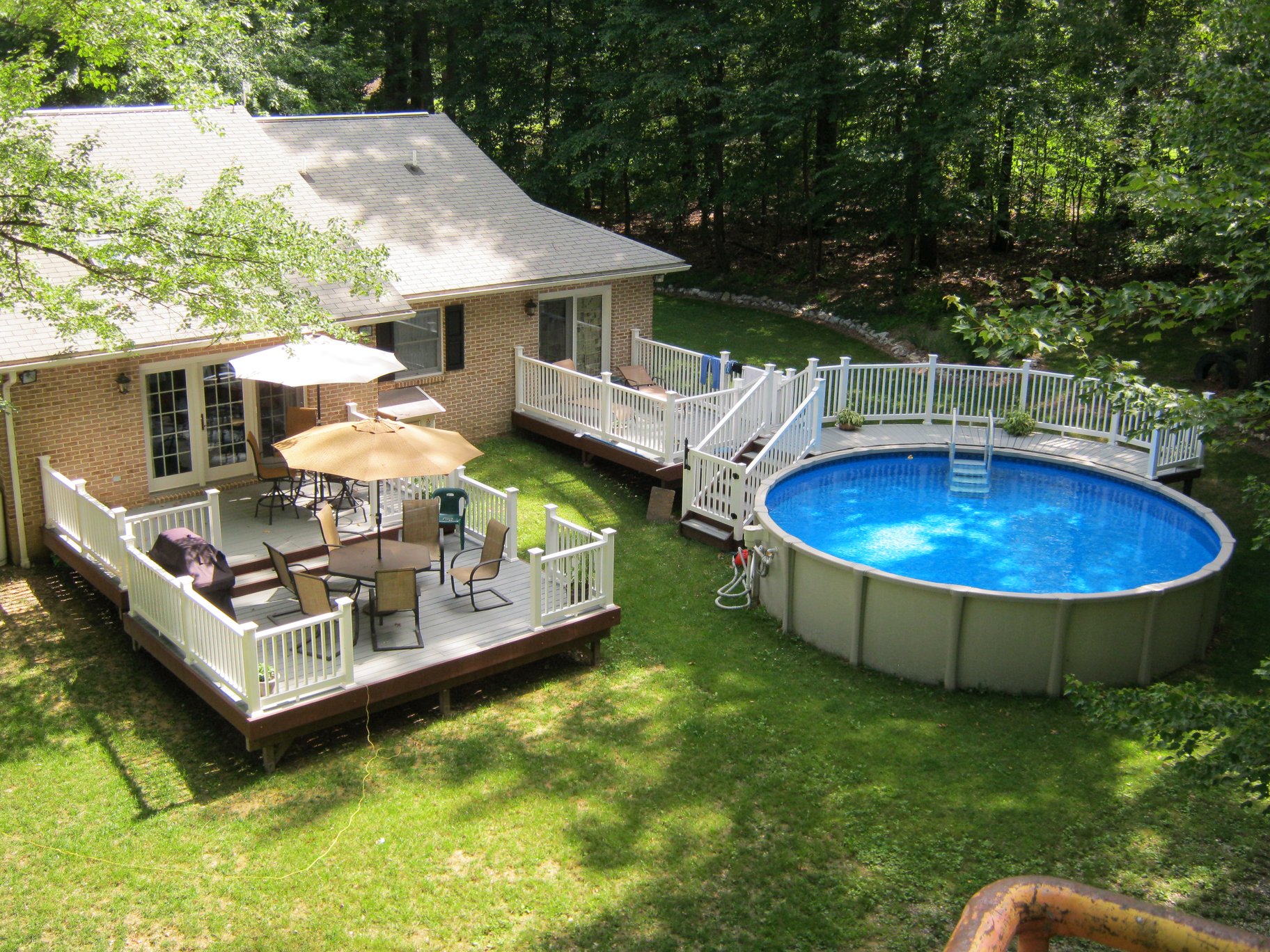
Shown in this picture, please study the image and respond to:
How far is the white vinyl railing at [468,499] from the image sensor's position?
14.2m

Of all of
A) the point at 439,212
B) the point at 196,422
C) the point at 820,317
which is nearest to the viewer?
the point at 196,422

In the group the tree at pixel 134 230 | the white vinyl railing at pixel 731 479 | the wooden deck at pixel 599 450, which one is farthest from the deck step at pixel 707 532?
the tree at pixel 134 230

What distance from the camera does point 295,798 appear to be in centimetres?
1015

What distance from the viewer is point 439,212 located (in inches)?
786

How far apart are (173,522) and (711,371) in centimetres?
963

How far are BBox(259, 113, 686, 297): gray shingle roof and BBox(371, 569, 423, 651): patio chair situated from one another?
24.3ft

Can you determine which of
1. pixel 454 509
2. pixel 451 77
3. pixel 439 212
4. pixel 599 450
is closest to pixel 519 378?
pixel 599 450

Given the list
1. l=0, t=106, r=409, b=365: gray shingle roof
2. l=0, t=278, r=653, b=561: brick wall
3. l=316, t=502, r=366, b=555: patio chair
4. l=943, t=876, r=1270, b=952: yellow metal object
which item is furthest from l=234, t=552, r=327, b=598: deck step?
l=943, t=876, r=1270, b=952: yellow metal object

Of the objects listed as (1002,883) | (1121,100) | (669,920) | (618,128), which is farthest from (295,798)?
(618,128)

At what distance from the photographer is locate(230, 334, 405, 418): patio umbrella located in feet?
44.1

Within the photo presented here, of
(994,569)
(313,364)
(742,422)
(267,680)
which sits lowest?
(994,569)

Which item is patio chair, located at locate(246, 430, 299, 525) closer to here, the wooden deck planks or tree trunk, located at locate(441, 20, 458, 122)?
the wooden deck planks

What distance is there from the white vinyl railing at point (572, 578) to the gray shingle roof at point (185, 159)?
5490 mm

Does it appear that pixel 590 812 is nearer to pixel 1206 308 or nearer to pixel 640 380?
pixel 1206 308
